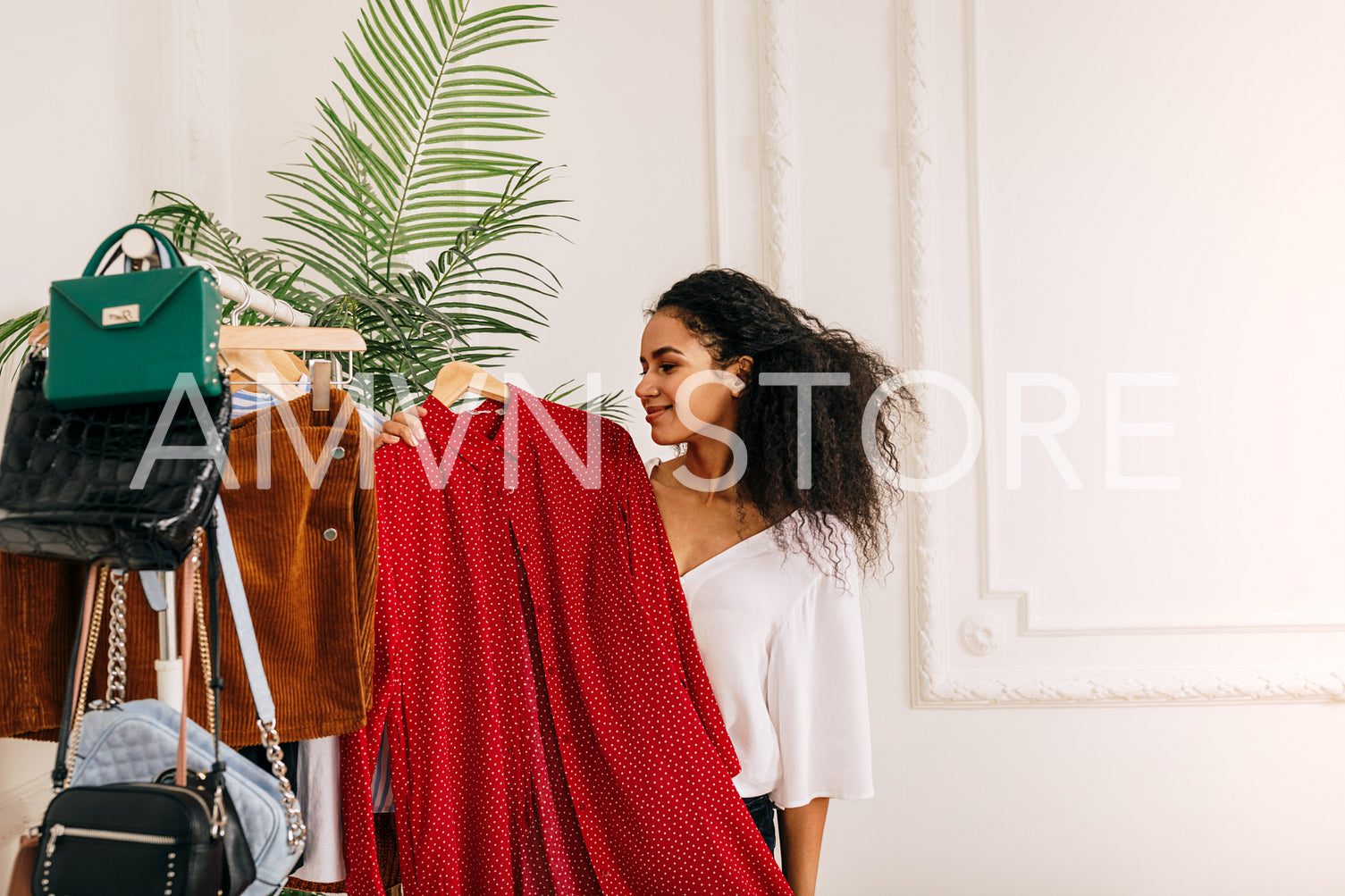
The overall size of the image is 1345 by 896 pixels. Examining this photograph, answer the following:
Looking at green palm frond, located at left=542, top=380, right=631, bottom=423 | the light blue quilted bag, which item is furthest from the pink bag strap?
green palm frond, located at left=542, top=380, right=631, bottom=423

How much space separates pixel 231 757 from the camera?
846 millimetres

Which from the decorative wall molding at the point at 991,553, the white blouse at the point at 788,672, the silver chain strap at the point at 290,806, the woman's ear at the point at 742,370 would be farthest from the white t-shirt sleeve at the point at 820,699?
the decorative wall molding at the point at 991,553

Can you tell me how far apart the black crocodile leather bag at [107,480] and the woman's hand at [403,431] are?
1.20ft

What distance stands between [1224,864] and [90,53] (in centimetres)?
321

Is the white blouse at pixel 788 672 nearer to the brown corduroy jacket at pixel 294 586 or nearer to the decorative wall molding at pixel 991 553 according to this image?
the brown corduroy jacket at pixel 294 586

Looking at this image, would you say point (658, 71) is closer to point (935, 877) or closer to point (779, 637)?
point (779, 637)

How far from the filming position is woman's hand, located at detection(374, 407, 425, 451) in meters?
1.13

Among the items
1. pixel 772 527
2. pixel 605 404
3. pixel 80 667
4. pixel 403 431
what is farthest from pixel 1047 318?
pixel 80 667

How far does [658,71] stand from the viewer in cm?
226

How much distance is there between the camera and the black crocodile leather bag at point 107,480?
70 cm

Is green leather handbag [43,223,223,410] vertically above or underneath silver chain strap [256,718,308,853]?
above

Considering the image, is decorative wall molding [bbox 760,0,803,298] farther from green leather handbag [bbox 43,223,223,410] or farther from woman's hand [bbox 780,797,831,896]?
green leather handbag [bbox 43,223,223,410]

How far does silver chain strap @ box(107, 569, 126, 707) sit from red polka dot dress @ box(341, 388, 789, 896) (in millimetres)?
280

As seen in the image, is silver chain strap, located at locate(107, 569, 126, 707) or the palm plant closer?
silver chain strap, located at locate(107, 569, 126, 707)
